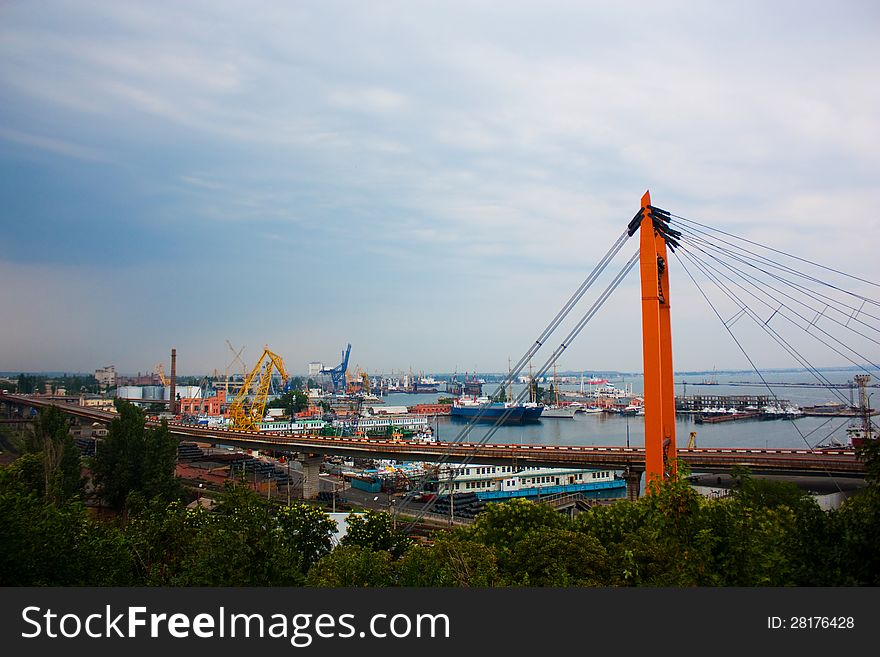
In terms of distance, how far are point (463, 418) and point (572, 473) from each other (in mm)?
22662

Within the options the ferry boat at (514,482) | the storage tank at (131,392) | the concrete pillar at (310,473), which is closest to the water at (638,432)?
the ferry boat at (514,482)

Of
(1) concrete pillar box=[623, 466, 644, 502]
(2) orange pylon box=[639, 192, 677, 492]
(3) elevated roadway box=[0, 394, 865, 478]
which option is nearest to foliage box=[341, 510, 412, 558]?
(2) orange pylon box=[639, 192, 677, 492]

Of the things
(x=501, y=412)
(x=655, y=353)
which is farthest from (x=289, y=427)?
(x=655, y=353)

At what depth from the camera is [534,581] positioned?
3578 millimetres

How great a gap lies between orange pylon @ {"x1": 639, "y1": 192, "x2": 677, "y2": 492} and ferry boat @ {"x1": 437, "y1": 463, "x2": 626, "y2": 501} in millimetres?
6897

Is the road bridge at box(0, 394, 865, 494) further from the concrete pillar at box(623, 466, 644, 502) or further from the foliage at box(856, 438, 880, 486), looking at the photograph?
the foliage at box(856, 438, 880, 486)

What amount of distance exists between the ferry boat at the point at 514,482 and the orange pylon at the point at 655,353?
6.90m

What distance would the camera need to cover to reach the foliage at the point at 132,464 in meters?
9.57

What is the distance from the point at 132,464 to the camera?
9711mm

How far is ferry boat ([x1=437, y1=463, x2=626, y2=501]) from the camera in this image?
43.6ft

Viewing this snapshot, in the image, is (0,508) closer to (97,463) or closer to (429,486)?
(97,463)

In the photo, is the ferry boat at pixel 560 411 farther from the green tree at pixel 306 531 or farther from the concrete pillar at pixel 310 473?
the green tree at pixel 306 531

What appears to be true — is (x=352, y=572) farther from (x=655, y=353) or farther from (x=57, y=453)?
(x=57, y=453)

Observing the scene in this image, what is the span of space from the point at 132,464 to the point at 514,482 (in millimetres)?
8072
